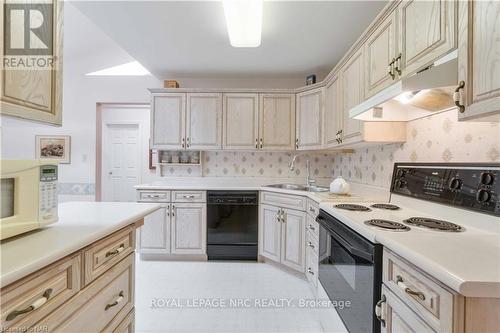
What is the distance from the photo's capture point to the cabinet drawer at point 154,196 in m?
2.97

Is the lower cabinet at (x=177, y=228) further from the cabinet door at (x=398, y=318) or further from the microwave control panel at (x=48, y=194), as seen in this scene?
the cabinet door at (x=398, y=318)

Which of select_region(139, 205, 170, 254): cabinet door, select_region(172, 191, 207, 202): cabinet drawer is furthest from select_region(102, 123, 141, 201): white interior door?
select_region(172, 191, 207, 202): cabinet drawer

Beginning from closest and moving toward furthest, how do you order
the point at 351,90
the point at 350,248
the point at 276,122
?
1. the point at 350,248
2. the point at 351,90
3. the point at 276,122

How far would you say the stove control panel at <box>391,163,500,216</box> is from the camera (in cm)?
111

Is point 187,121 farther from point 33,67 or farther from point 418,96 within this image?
point 418,96

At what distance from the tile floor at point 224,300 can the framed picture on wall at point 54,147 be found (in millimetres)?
2362

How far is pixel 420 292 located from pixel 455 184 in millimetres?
806

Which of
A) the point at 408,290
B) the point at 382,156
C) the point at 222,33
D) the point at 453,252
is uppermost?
the point at 222,33

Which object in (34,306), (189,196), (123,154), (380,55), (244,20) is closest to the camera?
(34,306)

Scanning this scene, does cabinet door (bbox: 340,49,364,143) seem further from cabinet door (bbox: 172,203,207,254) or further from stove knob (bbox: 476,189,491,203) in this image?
cabinet door (bbox: 172,203,207,254)

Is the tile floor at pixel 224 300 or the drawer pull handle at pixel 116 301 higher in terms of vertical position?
the drawer pull handle at pixel 116 301

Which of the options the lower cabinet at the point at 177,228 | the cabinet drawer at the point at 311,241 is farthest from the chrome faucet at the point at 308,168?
the lower cabinet at the point at 177,228

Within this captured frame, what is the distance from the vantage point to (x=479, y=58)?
0.87 meters

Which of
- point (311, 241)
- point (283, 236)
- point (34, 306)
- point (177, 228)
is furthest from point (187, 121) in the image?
point (34, 306)
